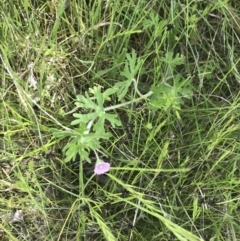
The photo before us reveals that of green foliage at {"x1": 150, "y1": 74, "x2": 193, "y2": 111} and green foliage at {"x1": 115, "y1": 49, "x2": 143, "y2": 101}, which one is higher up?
green foliage at {"x1": 115, "y1": 49, "x2": 143, "y2": 101}

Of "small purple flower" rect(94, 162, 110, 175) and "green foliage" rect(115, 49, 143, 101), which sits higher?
"green foliage" rect(115, 49, 143, 101)

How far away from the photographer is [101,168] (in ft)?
4.22

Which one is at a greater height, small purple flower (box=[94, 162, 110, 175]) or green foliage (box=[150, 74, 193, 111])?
green foliage (box=[150, 74, 193, 111])

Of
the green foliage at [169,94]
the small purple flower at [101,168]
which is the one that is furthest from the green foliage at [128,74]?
the small purple flower at [101,168]

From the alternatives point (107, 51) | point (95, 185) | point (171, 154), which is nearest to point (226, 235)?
point (171, 154)

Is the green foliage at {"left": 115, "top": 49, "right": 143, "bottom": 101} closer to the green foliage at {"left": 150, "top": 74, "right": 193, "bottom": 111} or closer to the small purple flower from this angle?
the green foliage at {"left": 150, "top": 74, "right": 193, "bottom": 111}

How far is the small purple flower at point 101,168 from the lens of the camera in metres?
1.28

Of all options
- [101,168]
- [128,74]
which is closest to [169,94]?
[128,74]

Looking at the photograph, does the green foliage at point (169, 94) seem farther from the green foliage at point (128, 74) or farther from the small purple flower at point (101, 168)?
the small purple flower at point (101, 168)

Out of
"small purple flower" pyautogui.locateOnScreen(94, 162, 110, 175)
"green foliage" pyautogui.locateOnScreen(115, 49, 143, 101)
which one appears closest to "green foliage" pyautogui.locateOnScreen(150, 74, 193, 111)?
"green foliage" pyautogui.locateOnScreen(115, 49, 143, 101)

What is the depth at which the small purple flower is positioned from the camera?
128 centimetres

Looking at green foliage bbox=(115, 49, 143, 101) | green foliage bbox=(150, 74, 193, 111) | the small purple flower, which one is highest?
green foliage bbox=(115, 49, 143, 101)

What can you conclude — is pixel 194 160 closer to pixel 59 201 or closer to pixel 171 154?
pixel 171 154

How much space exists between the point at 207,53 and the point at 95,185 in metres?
0.54
